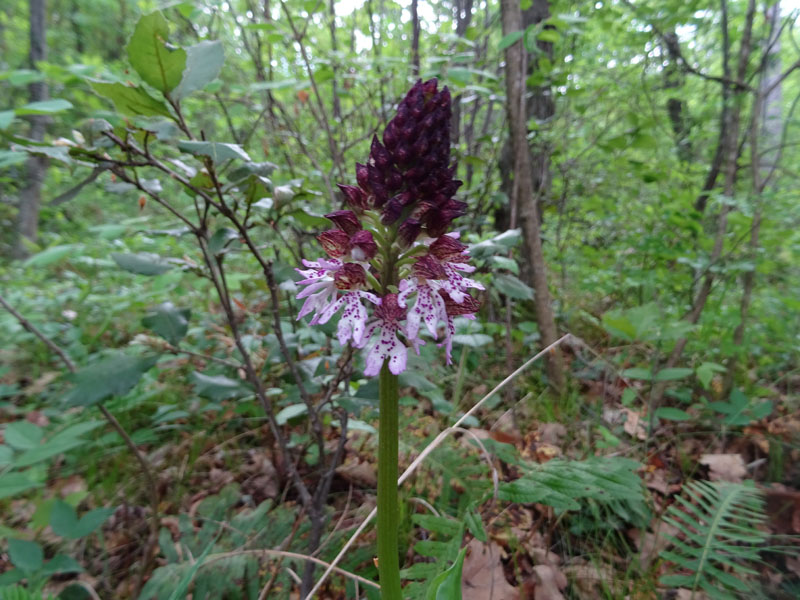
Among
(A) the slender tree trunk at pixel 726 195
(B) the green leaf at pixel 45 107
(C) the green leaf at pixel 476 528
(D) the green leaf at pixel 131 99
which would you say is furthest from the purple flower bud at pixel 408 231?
(A) the slender tree trunk at pixel 726 195

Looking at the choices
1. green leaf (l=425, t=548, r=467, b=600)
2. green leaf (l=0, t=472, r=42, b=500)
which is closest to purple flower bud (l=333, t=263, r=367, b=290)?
green leaf (l=425, t=548, r=467, b=600)

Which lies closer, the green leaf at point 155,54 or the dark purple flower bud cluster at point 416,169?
the dark purple flower bud cluster at point 416,169

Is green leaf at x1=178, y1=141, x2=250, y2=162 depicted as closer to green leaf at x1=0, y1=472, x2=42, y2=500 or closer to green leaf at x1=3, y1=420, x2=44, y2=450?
green leaf at x1=0, y1=472, x2=42, y2=500

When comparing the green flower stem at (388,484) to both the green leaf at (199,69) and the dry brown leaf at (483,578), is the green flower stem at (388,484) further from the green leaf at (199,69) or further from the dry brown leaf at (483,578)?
the green leaf at (199,69)

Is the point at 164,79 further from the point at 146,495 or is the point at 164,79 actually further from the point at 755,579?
the point at 755,579

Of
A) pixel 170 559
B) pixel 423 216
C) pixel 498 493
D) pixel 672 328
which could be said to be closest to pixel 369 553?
pixel 498 493
